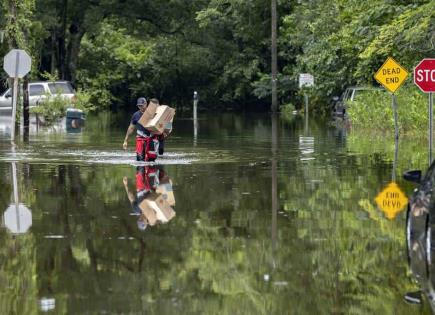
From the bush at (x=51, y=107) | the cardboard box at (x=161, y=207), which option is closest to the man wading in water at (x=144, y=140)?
the cardboard box at (x=161, y=207)

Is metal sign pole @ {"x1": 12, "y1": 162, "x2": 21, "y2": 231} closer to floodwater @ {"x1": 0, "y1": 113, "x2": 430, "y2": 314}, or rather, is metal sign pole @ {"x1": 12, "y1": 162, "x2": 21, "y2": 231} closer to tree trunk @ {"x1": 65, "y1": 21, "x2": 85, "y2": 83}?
floodwater @ {"x1": 0, "y1": 113, "x2": 430, "y2": 314}

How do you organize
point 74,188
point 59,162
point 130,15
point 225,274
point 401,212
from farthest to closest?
point 130,15
point 59,162
point 74,188
point 401,212
point 225,274

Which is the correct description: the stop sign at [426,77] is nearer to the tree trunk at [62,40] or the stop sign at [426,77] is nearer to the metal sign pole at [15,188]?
the metal sign pole at [15,188]

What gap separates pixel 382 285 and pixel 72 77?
2193 inches

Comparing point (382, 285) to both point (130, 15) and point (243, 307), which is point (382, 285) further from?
point (130, 15)

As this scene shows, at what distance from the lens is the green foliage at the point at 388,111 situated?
109 feet

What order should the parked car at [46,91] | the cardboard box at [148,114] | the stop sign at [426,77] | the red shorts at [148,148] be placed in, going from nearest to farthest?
the cardboard box at [148,114] < the stop sign at [426,77] < the red shorts at [148,148] < the parked car at [46,91]

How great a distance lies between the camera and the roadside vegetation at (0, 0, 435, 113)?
148 ft

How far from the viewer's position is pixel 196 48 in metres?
69.7

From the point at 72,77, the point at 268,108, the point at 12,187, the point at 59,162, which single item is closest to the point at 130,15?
the point at 72,77

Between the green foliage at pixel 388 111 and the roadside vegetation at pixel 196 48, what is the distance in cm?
123

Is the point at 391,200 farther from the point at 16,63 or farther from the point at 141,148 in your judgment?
the point at 16,63

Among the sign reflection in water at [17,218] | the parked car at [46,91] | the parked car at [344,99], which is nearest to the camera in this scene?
the sign reflection in water at [17,218]

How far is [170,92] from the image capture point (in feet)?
250
